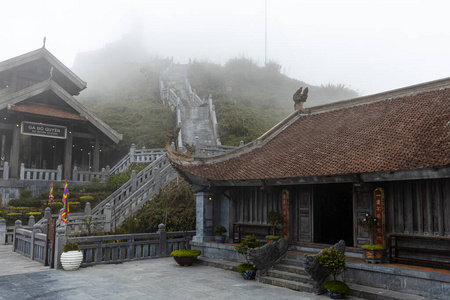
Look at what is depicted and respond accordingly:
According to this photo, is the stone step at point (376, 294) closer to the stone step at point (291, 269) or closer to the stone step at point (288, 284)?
the stone step at point (288, 284)

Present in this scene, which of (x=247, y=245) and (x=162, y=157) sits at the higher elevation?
(x=162, y=157)

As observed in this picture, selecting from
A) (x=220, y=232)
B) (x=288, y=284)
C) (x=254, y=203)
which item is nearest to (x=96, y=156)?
(x=220, y=232)

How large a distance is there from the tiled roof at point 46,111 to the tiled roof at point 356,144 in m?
15.1

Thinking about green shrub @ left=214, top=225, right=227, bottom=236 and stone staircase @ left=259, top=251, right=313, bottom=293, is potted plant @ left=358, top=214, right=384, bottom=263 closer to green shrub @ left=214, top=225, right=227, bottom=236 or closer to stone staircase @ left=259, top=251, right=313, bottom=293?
stone staircase @ left=259, top=251, right=313, bottom=293

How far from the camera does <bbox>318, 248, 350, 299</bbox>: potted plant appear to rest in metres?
9.23

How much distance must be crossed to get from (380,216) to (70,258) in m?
9.98

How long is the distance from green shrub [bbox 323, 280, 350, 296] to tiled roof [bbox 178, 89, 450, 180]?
9.62 ft

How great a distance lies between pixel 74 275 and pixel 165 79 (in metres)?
48.1

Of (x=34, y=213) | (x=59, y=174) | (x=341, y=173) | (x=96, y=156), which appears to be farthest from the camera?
(x=96, y=156)

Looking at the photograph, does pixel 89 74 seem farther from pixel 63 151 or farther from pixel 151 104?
pixel 63 151

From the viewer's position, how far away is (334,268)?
9453 mm

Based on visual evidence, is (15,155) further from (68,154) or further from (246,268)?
(246,268)

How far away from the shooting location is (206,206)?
1501cm

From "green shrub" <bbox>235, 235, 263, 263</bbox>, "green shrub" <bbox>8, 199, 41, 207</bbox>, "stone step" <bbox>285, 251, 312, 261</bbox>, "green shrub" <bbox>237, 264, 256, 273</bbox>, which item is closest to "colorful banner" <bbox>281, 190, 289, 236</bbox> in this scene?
"stone step" <bbox>285, 251, 312, 261</bbox>
